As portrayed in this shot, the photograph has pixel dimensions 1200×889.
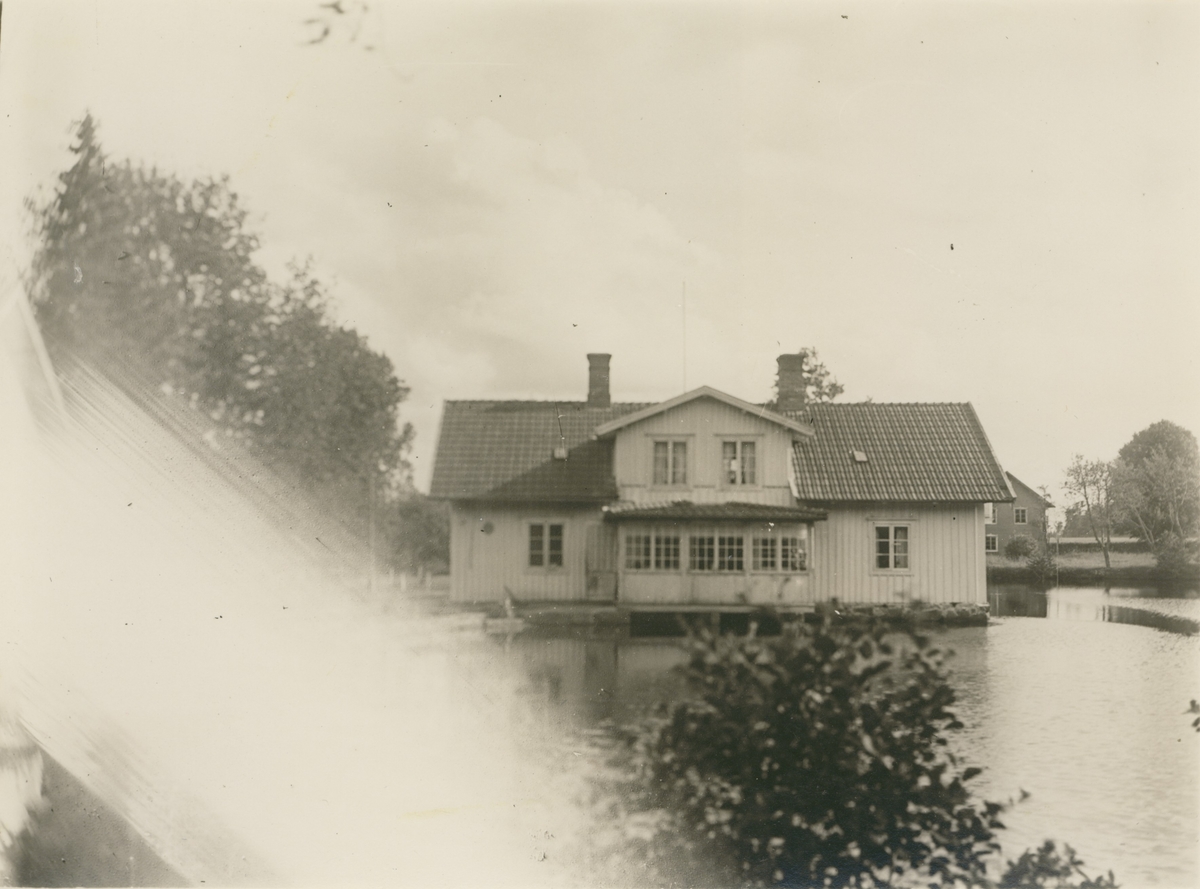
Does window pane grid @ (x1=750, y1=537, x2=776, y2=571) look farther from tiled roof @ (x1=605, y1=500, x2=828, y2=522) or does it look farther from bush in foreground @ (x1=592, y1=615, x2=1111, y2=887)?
bush in foreground @ (x1=592, y1=615, x2=1111, y2=887)

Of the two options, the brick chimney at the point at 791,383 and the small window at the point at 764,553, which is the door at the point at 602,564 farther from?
the brick chimney at the point at 791,383

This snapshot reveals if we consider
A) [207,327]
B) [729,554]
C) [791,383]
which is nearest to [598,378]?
[791,383]

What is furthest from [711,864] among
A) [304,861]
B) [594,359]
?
[594,359]

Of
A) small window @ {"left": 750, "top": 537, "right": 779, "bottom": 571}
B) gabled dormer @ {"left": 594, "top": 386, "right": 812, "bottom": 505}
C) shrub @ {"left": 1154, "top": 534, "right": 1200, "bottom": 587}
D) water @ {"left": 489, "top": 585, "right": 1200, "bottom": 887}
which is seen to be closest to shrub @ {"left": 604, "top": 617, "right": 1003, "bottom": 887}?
water @ {"left": 489, "top": 585, "right": 1200, "bottom": 887}

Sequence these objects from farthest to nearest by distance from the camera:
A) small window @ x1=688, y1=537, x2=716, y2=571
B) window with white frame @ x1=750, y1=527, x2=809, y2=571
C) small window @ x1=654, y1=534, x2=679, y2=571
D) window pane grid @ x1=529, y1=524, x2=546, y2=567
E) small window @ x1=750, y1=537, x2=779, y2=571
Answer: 1. window pane grid @ x1=529, y1=524, x2=546, y2=567
2. small window @ x1=688, y1=537, x2=716, y2=571
3. small window @ x1=654, y1=534, x2=679, y2=571
4. window with white frame @ x1=750, y1=527, x2=809, y2=571
5. small window @ x1=750, y1=537, x2=779, y2=571

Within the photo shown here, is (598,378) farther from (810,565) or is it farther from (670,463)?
(810,565)

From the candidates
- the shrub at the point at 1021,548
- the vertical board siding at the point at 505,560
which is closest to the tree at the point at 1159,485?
the shrub at the point at 1021,548
